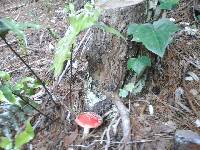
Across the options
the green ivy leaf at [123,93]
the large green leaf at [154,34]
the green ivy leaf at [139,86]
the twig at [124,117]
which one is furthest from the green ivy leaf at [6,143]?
the large green leaf at [154,34]

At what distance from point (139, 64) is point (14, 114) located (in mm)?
939

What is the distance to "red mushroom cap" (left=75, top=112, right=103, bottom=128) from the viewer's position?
2.26 m

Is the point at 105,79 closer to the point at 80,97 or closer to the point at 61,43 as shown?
the point at 80,97

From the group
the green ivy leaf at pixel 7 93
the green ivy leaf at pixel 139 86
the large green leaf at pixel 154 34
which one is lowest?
the green ivy leaf at pixel 7 93

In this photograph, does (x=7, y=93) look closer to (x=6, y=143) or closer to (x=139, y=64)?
(x=6, y=143)

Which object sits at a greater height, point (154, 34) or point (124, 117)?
point (154, 34)

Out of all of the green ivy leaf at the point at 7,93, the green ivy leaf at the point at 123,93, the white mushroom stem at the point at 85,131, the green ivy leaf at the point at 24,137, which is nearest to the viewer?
the green ivy leaf at the point at 24,137

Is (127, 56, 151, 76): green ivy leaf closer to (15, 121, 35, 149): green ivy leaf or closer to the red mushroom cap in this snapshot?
the red mushroom cap

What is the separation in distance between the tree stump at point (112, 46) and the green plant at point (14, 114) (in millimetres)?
544

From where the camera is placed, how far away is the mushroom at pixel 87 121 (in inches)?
89.2

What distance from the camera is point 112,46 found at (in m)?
2.51

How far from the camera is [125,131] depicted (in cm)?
230

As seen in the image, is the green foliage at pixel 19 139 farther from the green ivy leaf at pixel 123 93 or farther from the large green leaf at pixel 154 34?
the large green leaf at pixel 154 34

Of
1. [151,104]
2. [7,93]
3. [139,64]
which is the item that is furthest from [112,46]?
[7,93]
